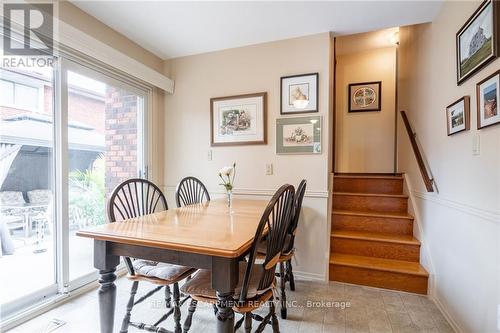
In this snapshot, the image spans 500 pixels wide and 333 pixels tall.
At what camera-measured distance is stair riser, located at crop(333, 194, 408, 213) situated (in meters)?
2.89

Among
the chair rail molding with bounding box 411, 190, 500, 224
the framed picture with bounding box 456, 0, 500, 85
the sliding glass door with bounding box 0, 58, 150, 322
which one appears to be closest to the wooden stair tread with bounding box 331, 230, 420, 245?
the chair rail molding with bounding box 411, 190, 500, 224

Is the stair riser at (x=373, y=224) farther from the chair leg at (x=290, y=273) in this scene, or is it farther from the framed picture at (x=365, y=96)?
the framed picture at (x=365, y=96)

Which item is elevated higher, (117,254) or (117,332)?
(117,254)

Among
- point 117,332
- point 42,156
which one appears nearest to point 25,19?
point 42,156

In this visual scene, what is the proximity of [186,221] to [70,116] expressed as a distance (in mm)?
1519

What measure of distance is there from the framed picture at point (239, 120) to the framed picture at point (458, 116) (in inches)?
62.5

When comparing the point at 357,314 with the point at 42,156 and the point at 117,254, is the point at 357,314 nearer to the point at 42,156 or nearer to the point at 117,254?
the point at 117,254

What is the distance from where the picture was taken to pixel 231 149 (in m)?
2.85

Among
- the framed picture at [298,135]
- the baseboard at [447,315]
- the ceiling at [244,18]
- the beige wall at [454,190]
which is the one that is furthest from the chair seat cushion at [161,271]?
the ceiling at [244,18]

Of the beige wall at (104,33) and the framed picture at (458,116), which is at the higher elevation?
the beige wall at (104,33)

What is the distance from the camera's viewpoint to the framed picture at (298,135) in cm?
250

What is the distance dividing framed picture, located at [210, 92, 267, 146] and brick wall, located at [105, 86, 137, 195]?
3.02 feet

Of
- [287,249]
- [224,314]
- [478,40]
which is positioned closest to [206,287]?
[224,314]

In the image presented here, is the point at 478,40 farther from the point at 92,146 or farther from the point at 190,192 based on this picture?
the point at 92,146
